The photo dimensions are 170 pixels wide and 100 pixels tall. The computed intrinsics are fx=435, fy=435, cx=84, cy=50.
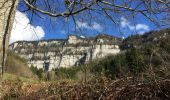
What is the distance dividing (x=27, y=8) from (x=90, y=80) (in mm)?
4489

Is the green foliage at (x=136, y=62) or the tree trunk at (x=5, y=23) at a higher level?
the tree trunk at (x=5, y=23)

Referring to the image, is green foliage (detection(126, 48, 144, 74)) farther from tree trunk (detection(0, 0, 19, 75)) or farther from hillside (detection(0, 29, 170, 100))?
tree trunk (detection(0, 0, 19, 75))

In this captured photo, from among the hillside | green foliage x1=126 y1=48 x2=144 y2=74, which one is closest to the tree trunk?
the hillside

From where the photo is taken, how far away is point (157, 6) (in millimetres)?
8422

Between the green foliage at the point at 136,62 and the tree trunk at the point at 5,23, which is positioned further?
the tree trunk at the point at 5,23

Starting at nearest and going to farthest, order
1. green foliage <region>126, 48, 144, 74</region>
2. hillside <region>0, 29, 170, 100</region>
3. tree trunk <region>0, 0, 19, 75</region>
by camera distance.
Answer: hillside <region>0, 29, 170, 100</region> → green foliage <region>126, 48, 144, 74</region> → tree trunk <region>0, 0, 19, 75</region>

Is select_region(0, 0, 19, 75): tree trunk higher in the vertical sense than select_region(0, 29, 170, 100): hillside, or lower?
higher

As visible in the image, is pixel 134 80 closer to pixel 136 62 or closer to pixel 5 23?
pixel 136 62

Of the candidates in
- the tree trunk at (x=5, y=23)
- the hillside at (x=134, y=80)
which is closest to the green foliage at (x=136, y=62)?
the hillside at (x=134, y=80)

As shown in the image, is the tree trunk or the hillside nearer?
the hillside

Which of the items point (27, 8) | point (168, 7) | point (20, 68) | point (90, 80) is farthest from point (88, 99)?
point (20, 68)

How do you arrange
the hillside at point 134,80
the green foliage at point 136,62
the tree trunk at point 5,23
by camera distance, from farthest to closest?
1. the tree trunk at point 5,23
2. the green foliage at point 136,62
3. the hillside at point 134,80

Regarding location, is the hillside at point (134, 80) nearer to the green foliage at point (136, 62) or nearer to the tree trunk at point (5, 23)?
the green foliage at point (136, 62)

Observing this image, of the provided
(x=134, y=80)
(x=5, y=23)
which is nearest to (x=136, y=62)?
(x=134, y=80)
